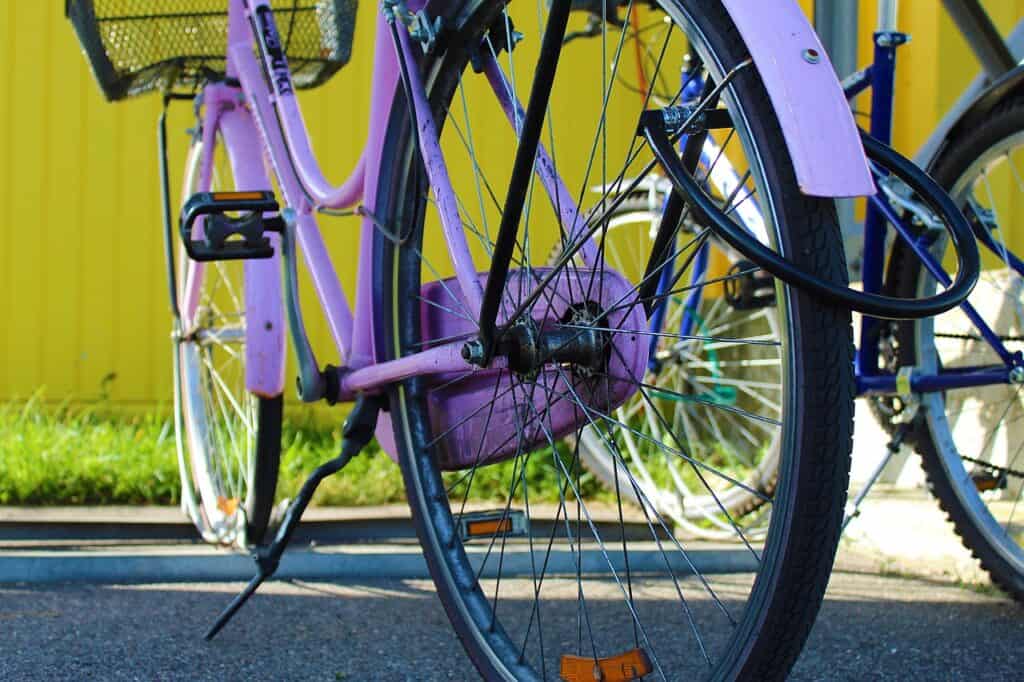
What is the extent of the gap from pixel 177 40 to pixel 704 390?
5.65 feet

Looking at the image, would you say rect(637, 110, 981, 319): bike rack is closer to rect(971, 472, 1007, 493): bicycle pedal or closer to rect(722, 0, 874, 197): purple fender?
rect(722, 0, 874, 197): purple fender

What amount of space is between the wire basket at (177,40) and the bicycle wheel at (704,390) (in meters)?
0.72

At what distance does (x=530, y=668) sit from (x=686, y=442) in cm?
213

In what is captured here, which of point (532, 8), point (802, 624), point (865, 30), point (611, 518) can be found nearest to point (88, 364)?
point (611, 518)

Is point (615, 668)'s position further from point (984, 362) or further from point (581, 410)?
point (984, 362)

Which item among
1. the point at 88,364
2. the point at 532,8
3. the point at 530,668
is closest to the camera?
the point at 530,668

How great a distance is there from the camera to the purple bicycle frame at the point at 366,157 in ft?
3.88

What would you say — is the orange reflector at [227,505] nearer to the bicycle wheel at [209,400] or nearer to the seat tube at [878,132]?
the bicycle wheel at [209,400]

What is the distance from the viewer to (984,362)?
2.85 metres

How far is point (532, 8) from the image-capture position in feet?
6.64

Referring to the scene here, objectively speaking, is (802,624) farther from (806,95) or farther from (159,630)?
(159,630)

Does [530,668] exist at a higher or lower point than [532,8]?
lower

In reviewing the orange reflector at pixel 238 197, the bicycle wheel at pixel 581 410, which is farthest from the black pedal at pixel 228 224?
the bicycle wheel at pixel 581 410

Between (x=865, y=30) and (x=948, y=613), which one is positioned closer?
(x=948, y=613)
